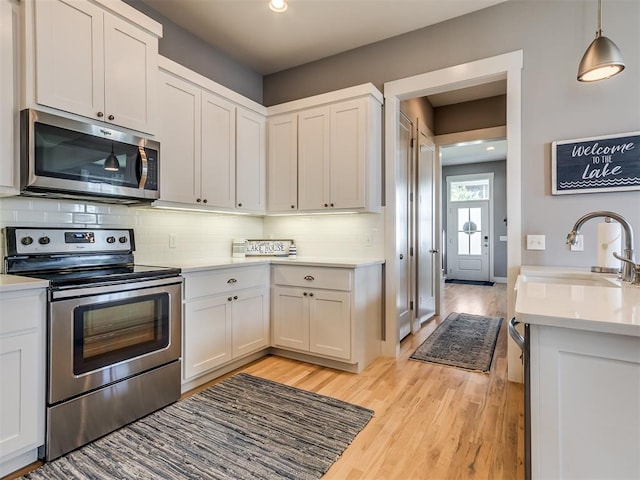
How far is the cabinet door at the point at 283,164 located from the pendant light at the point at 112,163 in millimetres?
1541

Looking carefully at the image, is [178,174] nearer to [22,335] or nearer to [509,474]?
[22,335]

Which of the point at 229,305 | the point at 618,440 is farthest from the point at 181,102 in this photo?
the point at 618,440

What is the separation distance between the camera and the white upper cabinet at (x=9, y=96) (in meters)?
1.76

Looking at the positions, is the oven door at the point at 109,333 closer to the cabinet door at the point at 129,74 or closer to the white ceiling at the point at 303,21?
the cabinet door at the point at 129,74

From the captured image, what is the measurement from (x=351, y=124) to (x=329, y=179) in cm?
52

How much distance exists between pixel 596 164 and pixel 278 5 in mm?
2617

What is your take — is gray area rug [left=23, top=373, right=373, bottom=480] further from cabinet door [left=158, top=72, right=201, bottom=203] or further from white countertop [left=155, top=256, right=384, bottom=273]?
cabinet door [left=158, top=72, right=201, bottom=203]

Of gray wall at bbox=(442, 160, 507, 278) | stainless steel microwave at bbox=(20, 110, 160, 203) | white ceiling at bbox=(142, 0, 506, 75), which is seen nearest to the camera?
stainless steel microwave at bbox=(20, 110, 160, 203)

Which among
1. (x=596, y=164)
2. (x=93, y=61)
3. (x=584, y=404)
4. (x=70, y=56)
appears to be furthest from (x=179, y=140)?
(x=596, y=164)

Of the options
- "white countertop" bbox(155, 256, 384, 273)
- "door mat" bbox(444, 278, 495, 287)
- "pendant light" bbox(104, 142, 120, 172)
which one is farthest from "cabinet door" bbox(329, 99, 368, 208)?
"door mat" bbox(444, 278, 495, 287)

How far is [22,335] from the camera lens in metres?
1.61

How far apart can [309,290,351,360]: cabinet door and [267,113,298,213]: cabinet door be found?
1000 mm

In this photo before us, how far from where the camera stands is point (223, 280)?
106 inches

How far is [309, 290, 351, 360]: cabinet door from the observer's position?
2.81 m
